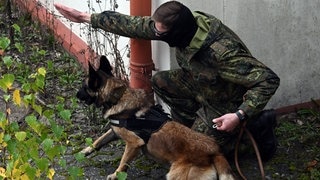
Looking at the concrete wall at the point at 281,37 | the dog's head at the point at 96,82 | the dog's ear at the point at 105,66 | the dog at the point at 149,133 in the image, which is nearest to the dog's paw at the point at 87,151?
the dog at the point at 149,133

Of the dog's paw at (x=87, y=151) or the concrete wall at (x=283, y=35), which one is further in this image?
the concrete wall at (x=283, y=35)

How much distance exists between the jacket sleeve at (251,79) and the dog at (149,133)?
16.1 inches

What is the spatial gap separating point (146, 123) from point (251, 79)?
33.0 inches

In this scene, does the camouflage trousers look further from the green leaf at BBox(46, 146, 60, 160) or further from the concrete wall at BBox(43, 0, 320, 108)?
the green leaf at BBox(46, 146, 60, 160)

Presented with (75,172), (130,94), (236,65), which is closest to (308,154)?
(236,65)

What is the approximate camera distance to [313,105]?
5.72 meters

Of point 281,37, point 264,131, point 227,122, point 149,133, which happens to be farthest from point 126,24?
point 281,37

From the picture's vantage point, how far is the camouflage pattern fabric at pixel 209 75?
429 cm

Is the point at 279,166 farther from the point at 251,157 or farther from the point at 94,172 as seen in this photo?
the point at 94,172

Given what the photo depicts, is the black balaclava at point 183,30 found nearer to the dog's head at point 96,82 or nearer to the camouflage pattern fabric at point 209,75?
the camouflage pattern fabric at point 209,75

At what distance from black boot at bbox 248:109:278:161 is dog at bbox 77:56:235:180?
0.42m

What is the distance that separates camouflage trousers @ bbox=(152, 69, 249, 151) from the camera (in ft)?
15.4

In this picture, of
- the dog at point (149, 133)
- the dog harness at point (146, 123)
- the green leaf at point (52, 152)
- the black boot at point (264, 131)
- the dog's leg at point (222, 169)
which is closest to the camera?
the green leaf at point (52, 152)

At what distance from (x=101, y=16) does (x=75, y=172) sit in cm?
189
